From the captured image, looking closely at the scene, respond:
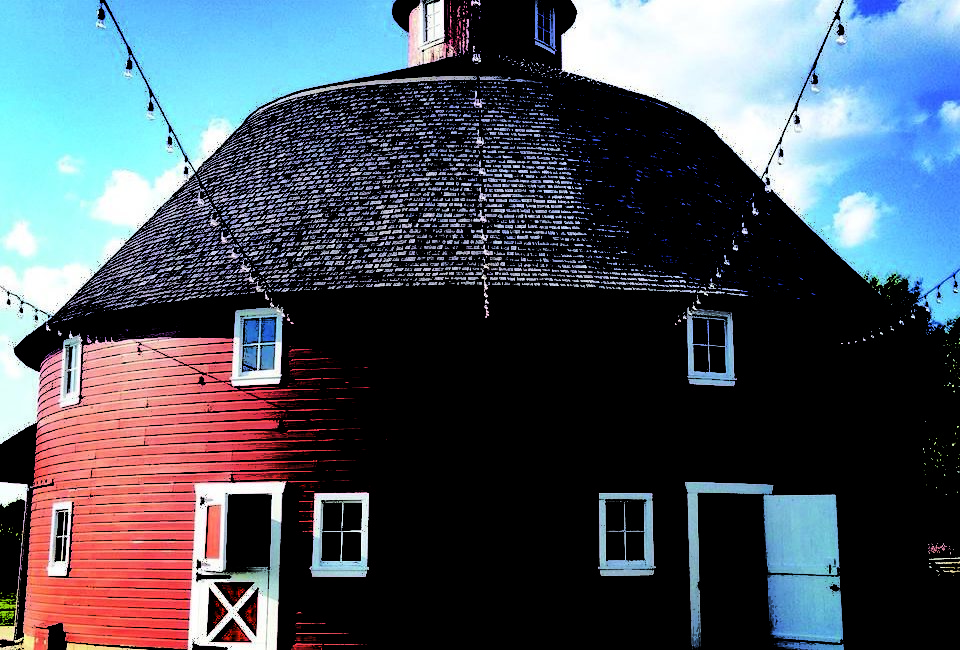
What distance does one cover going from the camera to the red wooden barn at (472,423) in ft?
38.6

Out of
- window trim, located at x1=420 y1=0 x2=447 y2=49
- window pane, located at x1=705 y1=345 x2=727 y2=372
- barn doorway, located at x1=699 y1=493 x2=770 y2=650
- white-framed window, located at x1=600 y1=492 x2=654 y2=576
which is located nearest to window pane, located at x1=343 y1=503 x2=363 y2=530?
white-framed window, located at x1=600 y1=492 x2=654 y2=576

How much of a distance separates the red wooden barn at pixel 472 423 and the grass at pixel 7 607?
6.11m

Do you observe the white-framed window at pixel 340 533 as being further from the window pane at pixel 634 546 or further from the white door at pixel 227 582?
the window pane at pixel 634 546

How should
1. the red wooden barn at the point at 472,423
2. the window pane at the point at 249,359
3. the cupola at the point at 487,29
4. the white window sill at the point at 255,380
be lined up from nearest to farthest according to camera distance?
the red wooden barn at the point at 472,423
the white window sill at the point at 255,380
the window pane at the point at 249,359
the cupola at the point at 487,29

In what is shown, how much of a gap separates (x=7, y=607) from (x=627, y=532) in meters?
17.5

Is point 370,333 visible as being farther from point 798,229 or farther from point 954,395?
point 954,395

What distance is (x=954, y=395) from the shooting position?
3028 centimetres

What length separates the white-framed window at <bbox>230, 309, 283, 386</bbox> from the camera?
12.4m

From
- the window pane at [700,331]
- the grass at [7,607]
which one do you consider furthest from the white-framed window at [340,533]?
the grass at [7,607]

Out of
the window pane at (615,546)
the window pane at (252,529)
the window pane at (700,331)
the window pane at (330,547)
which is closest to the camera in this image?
the window pane at (330,547)

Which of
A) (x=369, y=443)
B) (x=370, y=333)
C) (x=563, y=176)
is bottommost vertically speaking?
(x=369, y=443)

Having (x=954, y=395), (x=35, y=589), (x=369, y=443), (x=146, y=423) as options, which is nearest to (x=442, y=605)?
(x=369, y=443)

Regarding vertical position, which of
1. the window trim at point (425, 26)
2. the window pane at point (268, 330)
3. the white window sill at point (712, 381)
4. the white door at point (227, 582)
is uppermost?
the window trim at point (425, 26)

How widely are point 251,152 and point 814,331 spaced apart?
865cm
